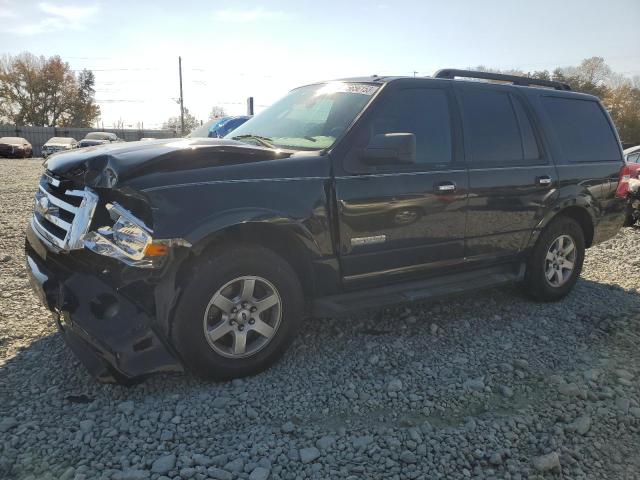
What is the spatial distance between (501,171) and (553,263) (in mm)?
1257

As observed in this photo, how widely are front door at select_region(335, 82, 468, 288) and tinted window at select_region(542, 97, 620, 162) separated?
1475mm

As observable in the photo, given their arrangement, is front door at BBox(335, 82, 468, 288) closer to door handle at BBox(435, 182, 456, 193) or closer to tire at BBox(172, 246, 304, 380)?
door handle at BBox(435, 182, 456, 193)

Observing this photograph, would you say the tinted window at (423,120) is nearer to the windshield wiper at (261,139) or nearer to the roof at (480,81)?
the roof at (480,81)

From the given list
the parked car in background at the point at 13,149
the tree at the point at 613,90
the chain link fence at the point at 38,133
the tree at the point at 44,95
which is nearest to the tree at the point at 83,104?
the tree at the point at 44,95

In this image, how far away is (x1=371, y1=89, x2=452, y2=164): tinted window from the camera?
3.72m

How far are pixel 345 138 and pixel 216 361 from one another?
1718mm

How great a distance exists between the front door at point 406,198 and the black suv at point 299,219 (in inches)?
0.4

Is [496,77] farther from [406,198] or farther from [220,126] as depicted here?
[220,126]

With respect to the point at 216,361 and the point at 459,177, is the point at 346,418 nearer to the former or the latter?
the point at 216,361

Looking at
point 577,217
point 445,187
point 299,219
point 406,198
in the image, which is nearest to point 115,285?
point 299,219

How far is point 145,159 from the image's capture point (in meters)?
2.86

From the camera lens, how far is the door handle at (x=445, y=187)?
3.80 m

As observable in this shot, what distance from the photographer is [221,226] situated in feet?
9.41

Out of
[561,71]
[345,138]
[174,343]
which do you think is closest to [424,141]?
[345,138]
